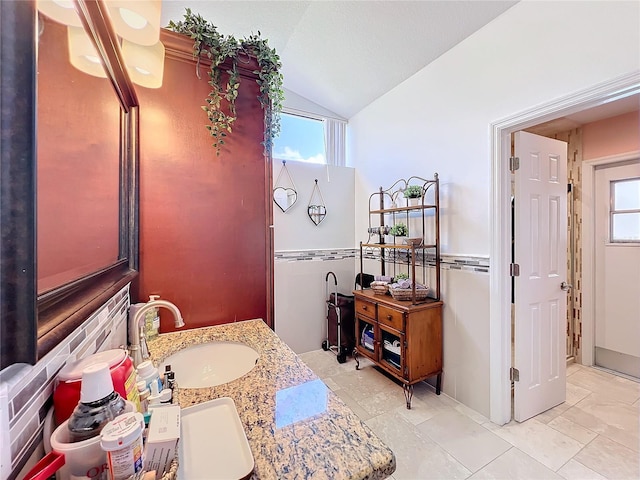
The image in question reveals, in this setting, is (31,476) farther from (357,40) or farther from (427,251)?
(357,40)

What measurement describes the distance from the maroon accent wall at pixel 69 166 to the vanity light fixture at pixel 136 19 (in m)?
0.22

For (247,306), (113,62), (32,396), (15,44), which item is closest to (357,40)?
(113,62)

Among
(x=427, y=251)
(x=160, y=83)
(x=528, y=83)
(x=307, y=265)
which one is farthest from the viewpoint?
(x=307, y=265)

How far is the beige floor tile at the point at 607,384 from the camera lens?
2234 mm

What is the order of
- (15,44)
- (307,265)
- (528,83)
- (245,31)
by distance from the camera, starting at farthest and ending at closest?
1. (307,265)
2. (245,31)
3. (528,83)
4. (15,44)

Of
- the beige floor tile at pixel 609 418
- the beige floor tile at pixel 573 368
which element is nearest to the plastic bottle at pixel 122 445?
the beige floor tile at pixel 609 418

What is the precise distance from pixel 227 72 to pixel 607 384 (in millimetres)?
3849

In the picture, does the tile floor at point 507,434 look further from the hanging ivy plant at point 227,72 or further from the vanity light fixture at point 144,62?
the vanity light fixture at point 144,62

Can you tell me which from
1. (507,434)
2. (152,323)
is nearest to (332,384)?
(507,434)

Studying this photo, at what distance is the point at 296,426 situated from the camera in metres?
0.68

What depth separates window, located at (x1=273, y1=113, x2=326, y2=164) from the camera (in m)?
3.04

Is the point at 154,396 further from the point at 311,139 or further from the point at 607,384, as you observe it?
the point at 607,384

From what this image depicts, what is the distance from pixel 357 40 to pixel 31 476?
112 inches

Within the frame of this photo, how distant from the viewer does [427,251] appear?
2.45m
